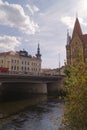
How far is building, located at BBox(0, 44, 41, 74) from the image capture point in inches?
4975

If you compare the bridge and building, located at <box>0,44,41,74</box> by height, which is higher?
building, located at <box>0,44,41,74</box>

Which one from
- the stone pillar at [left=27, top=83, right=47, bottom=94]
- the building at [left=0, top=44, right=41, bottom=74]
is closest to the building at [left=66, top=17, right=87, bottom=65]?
the building at [left=0, top=44, right=41, bottom=74]

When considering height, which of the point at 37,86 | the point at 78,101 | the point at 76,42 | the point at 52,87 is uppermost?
the point at 76,42

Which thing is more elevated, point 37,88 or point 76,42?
point 76,42

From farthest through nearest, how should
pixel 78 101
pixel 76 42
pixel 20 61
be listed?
pixel 20 61
pixel 76 42
pixel 78 101

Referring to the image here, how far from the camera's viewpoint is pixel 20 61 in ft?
441

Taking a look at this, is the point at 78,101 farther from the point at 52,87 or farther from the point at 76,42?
the point at 76,42

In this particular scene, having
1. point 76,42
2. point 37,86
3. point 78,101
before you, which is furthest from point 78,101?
point 76,42

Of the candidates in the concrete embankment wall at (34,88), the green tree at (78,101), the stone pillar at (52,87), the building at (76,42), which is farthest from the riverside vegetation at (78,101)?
the building at (76,42)

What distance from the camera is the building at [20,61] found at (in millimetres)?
126375

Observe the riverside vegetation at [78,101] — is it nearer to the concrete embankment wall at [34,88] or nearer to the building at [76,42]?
the concrete embankment wall at [34,88]

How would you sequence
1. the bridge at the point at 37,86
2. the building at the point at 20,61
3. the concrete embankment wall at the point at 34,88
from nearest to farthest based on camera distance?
the bridge at the point at 37,86, the concrete embankment wall at the point at 34,88, the building at the point at 20,61

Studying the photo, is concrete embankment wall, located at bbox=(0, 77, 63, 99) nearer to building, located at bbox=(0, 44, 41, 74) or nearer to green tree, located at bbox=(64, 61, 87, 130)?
building, located at bbox=(0, 44, 41, 74)

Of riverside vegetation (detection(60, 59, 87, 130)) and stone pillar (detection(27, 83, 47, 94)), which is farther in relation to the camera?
stone pillar (detection(27, 83, 47, 94))
